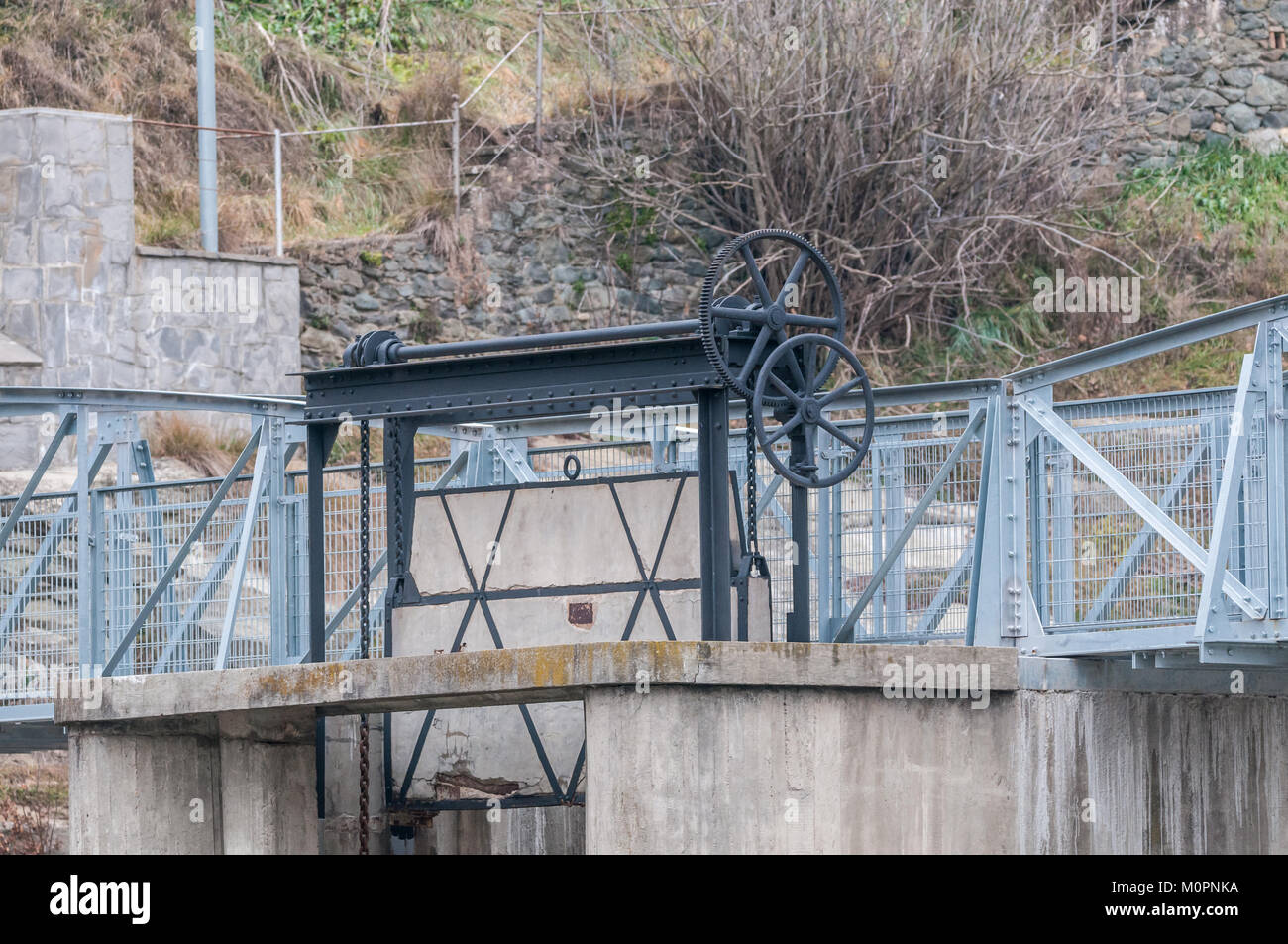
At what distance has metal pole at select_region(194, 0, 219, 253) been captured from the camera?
77.2ft

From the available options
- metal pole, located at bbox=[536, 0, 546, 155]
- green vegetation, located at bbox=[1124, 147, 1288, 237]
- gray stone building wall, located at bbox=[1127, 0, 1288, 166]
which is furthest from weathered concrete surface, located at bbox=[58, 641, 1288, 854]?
gray stone building wall, located at bbox=[1127, 0, 1288, 166]

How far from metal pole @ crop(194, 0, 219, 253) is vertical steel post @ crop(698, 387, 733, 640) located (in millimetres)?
12819

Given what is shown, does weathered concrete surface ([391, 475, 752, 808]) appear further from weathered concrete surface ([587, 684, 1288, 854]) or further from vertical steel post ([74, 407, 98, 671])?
vertical steel post ([74, 407, 98, 671])

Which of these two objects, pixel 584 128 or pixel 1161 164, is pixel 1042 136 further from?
pixel 584 128

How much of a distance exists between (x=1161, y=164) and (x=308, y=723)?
17.4 metres

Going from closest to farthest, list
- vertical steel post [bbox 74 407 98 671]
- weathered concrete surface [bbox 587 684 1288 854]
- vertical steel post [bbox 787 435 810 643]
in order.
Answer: weathered concrete surface [bbox 587 684 1288 854]
vertical steel post [bbox 787 435 810 643]
vertical steel post [bbox 74 407 98 671]

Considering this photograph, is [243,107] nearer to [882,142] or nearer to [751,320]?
[882,142]

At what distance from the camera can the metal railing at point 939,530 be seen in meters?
10.6

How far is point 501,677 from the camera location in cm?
1081

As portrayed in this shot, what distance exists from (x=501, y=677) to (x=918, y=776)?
2192 millimetres

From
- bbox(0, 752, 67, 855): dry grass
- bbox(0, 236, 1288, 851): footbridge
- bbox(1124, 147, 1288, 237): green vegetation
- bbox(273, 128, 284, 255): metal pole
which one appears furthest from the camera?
bbox(1124, 147, 1288, 237): green vegetation

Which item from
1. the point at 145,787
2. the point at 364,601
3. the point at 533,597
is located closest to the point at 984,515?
the point at 533,597

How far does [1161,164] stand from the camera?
26.8 metres
